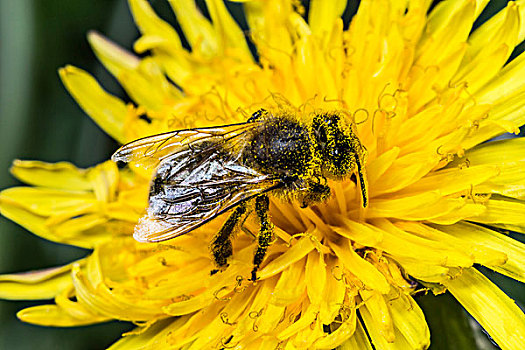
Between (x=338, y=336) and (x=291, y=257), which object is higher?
(x=291, y=257)

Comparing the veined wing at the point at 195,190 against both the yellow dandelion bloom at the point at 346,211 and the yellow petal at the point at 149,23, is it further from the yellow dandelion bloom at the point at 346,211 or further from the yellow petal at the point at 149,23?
the yellow petal at the point at 149,23

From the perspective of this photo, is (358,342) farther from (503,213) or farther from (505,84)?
(505,84)

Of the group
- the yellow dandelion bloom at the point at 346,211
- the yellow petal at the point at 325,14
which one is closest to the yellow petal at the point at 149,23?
the yellow dandelion bloom at the point at 346,211

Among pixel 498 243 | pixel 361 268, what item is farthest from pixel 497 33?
pixel 361 268

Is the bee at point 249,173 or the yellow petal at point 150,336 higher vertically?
the bee at point 249,173

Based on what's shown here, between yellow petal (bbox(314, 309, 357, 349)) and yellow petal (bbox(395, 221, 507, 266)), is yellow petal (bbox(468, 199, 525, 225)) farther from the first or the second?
yellow petal (bbox(314, 309, 357, 349))
